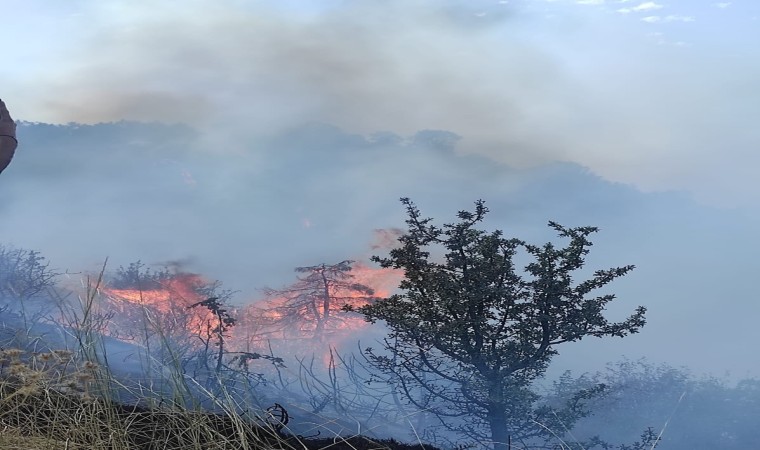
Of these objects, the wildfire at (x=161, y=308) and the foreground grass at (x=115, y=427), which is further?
the wildfire at (x=161, y=308)

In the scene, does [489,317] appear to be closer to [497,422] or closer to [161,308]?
[497,422]

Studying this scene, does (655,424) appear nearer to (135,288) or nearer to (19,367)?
(19,367)

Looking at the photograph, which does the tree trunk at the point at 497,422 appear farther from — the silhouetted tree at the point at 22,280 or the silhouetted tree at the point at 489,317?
the silhouetted tree at the point at 22,280

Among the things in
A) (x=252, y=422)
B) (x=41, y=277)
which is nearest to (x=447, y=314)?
(x=252, y=422)

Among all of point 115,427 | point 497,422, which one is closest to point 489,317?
point 497,422

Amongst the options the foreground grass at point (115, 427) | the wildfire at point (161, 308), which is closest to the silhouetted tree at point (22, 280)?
the wildfire at point (161, 308)

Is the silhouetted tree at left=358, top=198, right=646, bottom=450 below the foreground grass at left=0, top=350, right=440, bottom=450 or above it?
above

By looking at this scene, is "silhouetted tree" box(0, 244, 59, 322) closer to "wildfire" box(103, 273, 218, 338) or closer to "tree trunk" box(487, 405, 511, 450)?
"wildfire" box(103, 273, 218, 338)

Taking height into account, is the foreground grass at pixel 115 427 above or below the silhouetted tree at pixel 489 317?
below

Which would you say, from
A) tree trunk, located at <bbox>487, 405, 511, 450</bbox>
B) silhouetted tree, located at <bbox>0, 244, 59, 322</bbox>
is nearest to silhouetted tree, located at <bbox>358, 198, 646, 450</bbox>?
tree trunk, located at <bbox>487, 405, 511, 450</bbox>

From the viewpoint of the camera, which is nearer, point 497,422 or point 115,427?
point 115,427

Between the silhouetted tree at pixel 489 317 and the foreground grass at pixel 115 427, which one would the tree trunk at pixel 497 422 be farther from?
the foreground grass at pixel 115 427

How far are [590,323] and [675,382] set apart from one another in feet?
14.7

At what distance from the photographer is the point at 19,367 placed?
18.4ft
